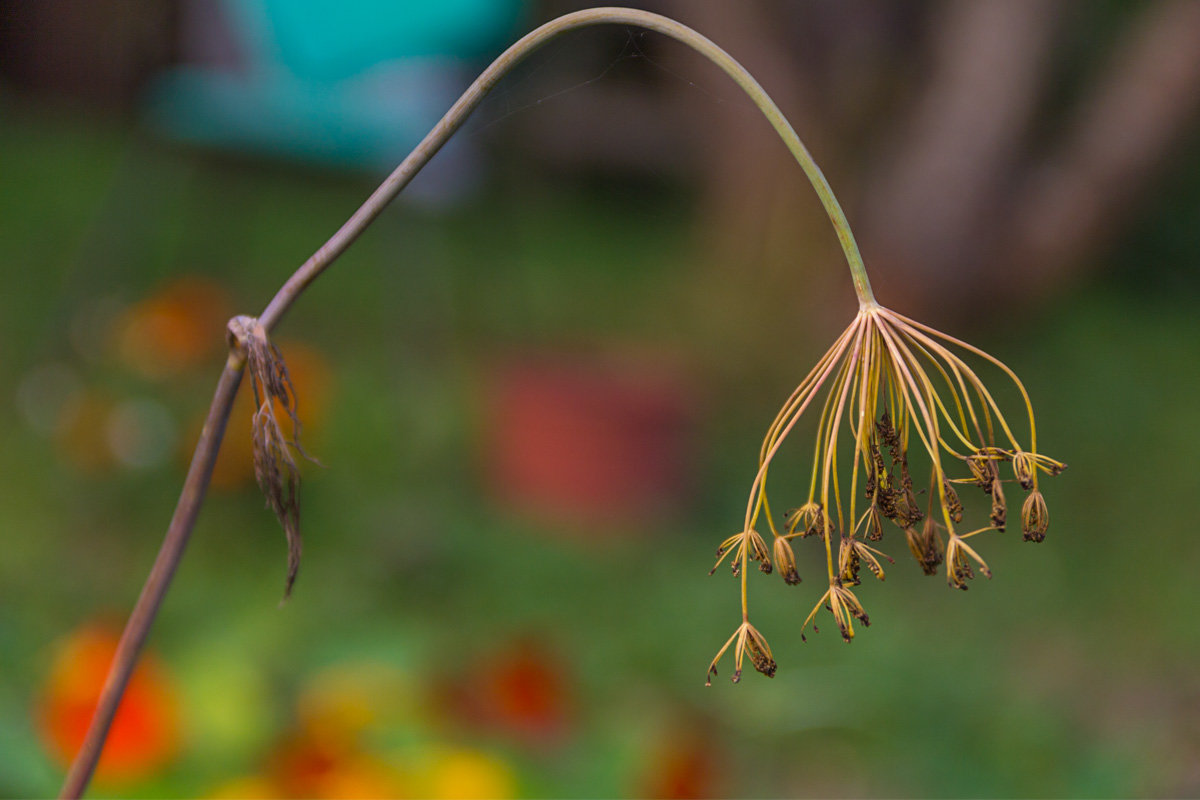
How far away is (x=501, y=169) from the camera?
4.29m

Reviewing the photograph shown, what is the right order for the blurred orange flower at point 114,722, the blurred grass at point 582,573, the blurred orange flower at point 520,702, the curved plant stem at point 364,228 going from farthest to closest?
the blurred grass at point 582,573
the blurred orange flower at point 520,702
the blurred orange flower at point 114,722
the curved plant stem at point 364,228

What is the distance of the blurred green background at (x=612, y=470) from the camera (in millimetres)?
1129

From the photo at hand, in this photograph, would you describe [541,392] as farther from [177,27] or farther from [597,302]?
[177,27]

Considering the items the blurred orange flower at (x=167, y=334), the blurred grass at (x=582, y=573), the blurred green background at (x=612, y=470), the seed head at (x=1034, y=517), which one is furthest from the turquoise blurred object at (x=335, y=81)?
the seed head at (x=1034, y=517)

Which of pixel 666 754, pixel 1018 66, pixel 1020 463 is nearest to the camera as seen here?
pixel 1020 463

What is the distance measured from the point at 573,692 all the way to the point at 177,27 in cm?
428

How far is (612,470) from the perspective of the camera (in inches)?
80.8

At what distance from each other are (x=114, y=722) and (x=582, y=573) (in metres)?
1.08

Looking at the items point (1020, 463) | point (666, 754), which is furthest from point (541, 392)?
point (1020, 463)

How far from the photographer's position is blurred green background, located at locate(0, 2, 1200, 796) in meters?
1.13

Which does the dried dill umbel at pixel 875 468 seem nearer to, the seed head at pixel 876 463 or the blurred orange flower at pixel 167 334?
the seed head at pixel 876 463

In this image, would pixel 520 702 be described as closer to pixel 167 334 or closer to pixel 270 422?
pixel 270 422

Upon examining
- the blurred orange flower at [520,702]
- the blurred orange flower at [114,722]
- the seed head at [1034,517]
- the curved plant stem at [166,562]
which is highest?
the seed head at [1034,517]

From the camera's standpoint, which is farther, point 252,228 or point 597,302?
point 252,228
